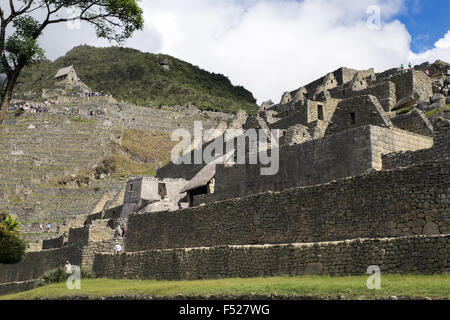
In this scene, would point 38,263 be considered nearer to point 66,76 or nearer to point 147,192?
point 147,192

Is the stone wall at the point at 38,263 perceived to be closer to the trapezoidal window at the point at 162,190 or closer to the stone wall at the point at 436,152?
the trapezoidal window at the point at 162,190

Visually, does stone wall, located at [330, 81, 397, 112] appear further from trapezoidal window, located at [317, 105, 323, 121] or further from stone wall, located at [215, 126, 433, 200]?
stone wall, located at [215, 126, 433, 200]

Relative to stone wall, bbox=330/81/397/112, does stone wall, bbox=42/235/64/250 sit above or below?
below

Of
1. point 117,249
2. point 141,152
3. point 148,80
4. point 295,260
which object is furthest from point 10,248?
point 148,80

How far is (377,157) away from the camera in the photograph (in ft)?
58.2

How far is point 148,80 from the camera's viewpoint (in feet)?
480

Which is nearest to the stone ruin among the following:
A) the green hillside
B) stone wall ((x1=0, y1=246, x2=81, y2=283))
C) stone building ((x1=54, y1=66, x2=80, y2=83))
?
stone wall ((x1=0, y1=246, x2=81, y2=283))

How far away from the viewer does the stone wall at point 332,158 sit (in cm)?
1788

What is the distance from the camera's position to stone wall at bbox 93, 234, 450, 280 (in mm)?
11766

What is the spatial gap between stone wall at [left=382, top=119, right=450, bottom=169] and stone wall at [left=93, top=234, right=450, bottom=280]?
413 cm

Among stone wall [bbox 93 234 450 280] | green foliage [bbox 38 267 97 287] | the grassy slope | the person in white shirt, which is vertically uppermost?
the grassy slope

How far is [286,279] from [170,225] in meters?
10.5

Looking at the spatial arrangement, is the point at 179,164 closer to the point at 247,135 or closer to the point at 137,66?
the point at 247,135
